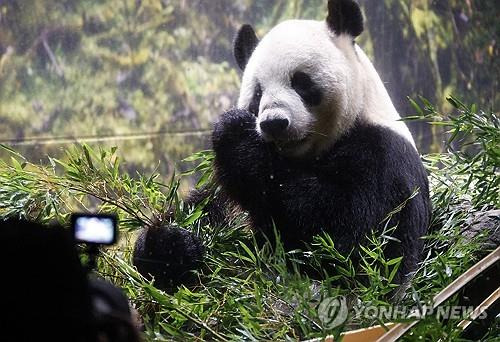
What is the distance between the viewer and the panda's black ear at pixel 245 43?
255 centimetres

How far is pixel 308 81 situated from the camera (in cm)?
237

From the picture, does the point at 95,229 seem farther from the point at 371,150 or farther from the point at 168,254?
the point at 371,150

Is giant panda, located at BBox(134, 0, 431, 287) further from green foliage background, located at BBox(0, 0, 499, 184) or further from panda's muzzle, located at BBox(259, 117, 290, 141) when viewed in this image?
green foliage background, located at BBox(0, 0, 499, 184)

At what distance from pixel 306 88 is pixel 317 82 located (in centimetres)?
4

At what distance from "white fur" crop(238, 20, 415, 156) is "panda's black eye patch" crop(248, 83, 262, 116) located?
0.05ft

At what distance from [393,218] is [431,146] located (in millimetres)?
984

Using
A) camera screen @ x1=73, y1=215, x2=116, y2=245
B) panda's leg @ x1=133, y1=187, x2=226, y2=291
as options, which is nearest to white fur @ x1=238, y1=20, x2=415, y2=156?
panda's leg @ x1=133, y1=187, x2=226, y2=291

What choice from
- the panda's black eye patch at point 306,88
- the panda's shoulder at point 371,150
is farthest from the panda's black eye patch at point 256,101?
the panda's shoulder at point 371,150

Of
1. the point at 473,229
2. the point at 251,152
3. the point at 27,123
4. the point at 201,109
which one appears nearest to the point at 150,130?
the point at 201,109

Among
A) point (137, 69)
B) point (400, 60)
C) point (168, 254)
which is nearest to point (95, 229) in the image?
point (168, 254)

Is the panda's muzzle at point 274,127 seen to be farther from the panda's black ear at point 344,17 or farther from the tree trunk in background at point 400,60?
the tree trunk in background at point 400,60

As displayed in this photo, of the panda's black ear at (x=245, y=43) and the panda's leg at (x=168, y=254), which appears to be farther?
the panda's black ear at (x=245, y=43)

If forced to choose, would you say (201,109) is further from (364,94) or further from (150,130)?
(364,94)

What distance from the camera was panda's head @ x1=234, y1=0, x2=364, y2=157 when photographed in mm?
2303
